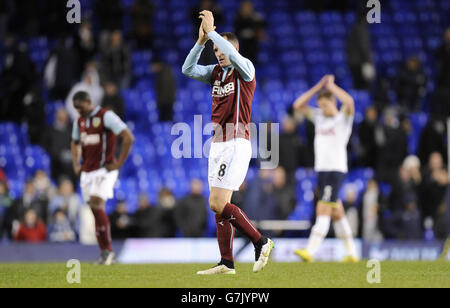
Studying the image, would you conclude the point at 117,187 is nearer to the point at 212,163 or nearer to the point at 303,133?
the point at 303,133

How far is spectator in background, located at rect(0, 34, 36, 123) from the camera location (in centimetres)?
2150

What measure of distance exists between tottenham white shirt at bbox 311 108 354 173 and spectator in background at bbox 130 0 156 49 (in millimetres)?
10608

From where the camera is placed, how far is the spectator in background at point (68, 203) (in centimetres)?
1809

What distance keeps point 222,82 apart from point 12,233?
9.65m

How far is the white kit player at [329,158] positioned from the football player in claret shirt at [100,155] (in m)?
2.83

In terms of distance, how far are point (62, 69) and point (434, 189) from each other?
919cm

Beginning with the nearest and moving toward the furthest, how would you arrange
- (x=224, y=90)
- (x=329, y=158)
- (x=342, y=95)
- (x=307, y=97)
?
(x=224, y=90) → (x=342, y=95) → (x=307, y=97) → (x=329, y=158)

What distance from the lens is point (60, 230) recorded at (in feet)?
58.3

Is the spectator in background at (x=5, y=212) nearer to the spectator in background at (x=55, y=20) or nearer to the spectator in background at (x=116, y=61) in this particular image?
the spectator in background at (x=116, y=61)

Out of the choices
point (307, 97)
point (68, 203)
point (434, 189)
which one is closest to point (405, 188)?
point (434, 189)

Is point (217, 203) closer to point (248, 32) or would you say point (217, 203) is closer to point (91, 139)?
point (91, 139)

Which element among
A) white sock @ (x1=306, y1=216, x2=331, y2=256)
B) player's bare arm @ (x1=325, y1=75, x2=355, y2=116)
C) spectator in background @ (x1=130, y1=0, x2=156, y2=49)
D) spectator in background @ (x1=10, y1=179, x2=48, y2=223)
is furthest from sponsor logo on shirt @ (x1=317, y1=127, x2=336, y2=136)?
spectator in background @ (x1=130, y1=0, x2=156, y2=49)
